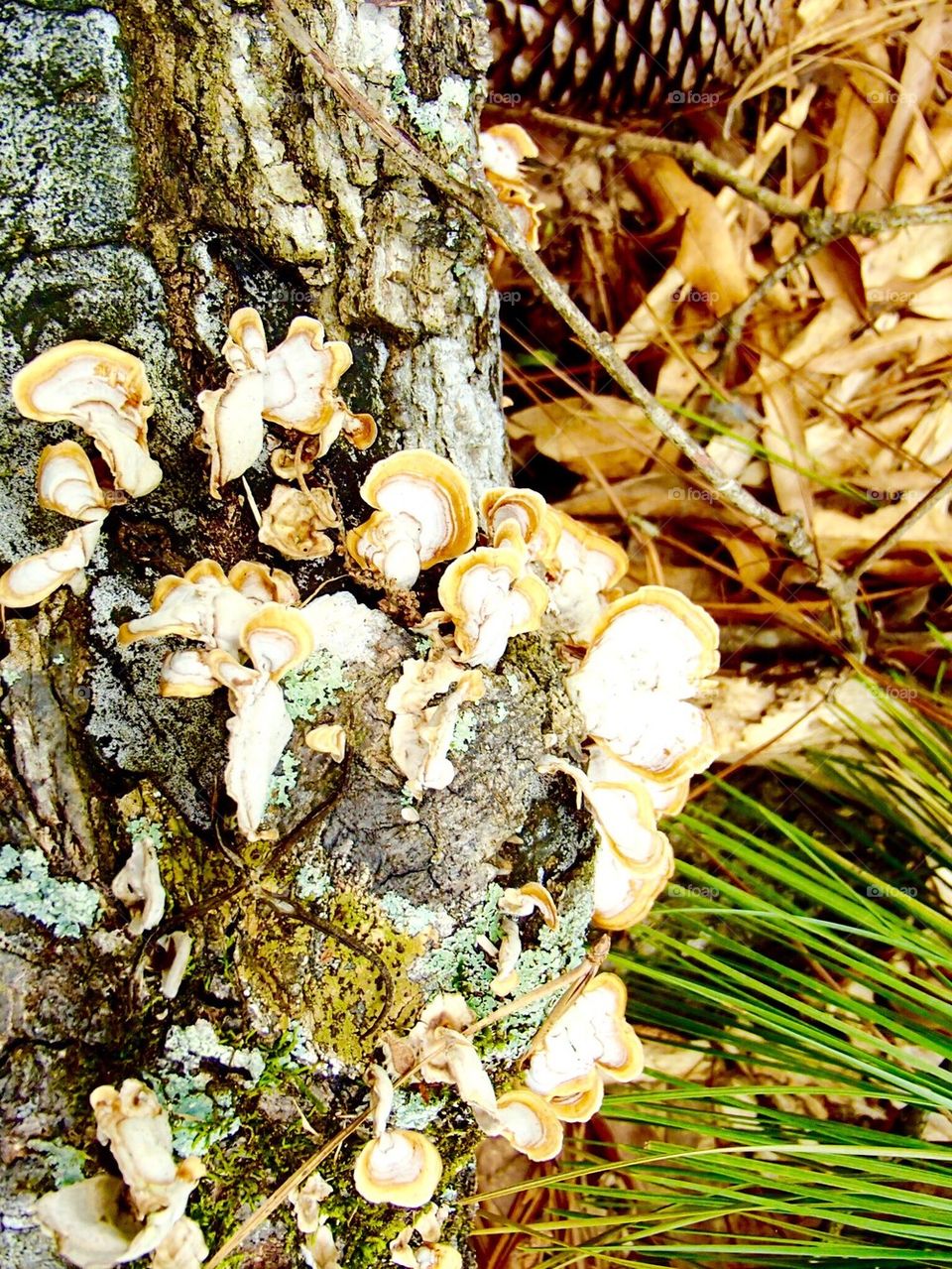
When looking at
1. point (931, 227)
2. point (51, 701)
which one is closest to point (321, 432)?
point (51, 701)

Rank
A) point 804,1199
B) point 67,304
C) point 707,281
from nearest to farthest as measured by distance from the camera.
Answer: point 67,304
point 804,1199
point 707,281

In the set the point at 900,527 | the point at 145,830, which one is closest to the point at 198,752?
the point at 145,830

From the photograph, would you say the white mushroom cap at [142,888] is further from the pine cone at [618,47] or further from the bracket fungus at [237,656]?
the pine cone at [618,47]

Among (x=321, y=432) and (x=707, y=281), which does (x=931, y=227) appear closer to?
(x=707, y=281)

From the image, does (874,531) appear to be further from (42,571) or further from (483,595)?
(42,571)

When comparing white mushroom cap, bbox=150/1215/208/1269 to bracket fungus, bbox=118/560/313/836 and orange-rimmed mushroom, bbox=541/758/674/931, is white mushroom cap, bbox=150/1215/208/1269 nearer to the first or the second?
bracket fungus, bbox=118/560/313/836

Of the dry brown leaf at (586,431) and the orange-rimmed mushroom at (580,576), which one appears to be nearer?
the orange-rimmed mushroom at (580,576)

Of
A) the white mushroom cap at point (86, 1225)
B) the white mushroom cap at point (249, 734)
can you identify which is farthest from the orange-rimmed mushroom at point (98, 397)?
the white mushroom cap at point (86, 1225)
